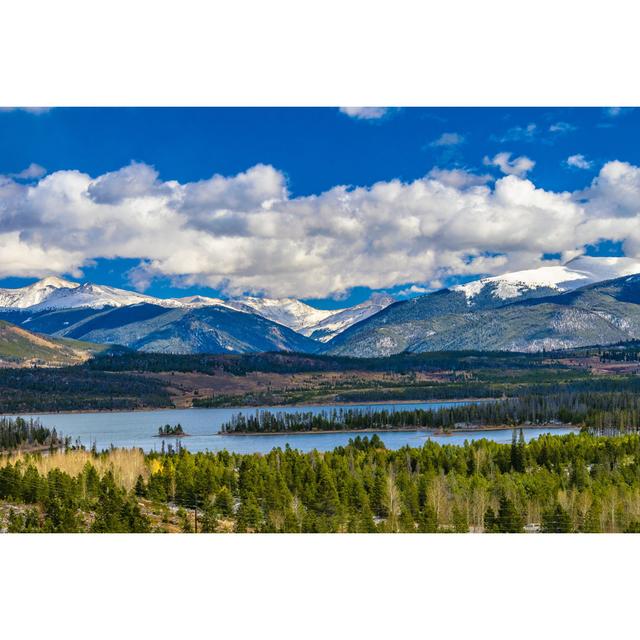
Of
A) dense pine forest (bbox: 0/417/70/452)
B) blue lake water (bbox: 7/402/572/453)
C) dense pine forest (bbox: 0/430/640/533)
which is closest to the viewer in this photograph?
dense pine forest (bbox: 0/430/640/533)

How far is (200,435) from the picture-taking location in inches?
4277

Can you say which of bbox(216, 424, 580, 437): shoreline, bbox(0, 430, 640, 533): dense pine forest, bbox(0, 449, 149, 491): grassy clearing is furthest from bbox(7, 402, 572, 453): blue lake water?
bbox(0, 430, 640, 533): dense pine forest

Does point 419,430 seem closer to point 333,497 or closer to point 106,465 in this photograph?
point 106,465

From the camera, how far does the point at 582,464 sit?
47250 millimetres

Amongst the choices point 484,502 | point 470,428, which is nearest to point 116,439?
point 470,428

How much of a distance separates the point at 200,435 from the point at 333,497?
2751 inches

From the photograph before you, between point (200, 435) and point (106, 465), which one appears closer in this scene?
point (106, 465)

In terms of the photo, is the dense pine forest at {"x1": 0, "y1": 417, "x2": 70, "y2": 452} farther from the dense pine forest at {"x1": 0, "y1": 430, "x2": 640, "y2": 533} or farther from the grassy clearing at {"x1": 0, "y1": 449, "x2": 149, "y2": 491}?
the dense pine forest at {"x1": 0, "y1": 430, "x2": 640, "y2": 533}

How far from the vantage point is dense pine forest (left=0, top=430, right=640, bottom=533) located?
36.2 meters

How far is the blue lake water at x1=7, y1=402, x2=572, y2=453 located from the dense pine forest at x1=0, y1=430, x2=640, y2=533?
3064 centimetres

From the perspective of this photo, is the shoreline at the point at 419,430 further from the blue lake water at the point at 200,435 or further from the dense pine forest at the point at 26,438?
the dense pine forest at the point at 26,438

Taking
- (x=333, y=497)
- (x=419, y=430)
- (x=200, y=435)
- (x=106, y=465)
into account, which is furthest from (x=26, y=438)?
(x=333, y=497)

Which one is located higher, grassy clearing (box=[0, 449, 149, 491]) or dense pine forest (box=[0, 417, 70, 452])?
dense pine forest (box=[0, 417, 70, 452])

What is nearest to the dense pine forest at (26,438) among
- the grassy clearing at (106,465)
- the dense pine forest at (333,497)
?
the grassy clearing at (106,465)
